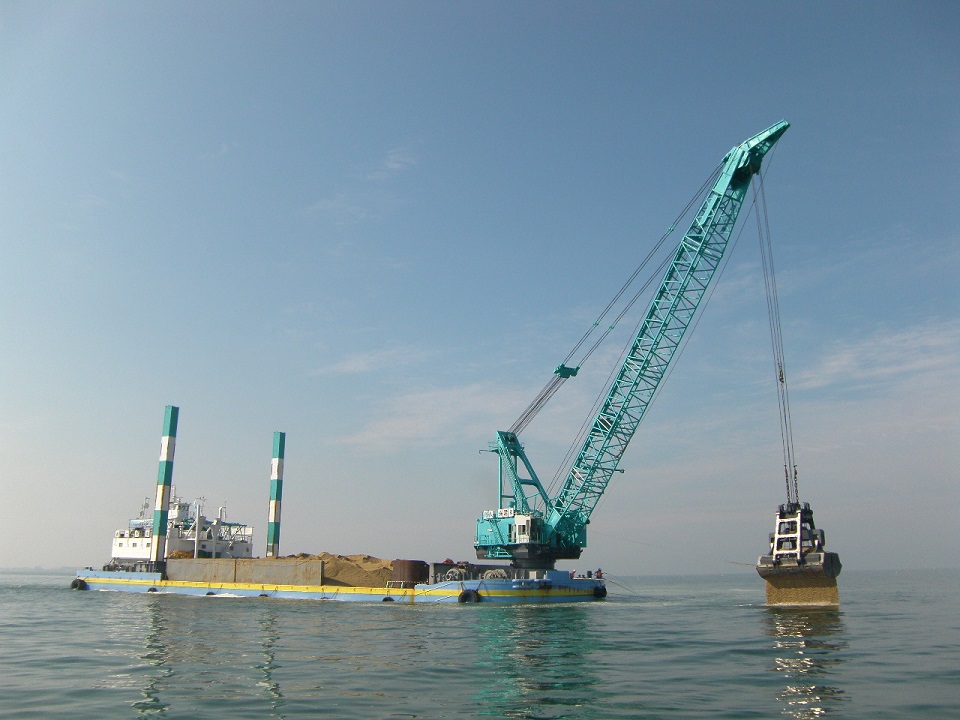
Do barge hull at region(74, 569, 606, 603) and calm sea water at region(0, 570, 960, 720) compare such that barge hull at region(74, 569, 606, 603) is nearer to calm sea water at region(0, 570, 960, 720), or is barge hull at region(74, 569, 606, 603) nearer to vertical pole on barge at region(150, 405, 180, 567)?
vertical pole on barge at region(150, 405, 180, 567)

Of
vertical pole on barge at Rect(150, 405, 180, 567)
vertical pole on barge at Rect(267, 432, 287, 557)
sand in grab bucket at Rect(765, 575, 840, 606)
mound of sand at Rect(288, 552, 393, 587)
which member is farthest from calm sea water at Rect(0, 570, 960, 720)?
vertical pole on barge at Rect(267, 432, 287, 557)

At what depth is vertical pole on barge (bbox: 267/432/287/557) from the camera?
3009 inches

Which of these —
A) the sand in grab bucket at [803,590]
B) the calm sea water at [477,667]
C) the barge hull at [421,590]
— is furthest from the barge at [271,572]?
the sand in grab bucket at [803,590]

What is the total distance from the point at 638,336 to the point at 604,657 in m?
35.8

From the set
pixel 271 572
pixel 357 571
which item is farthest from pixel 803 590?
pixel 271 572

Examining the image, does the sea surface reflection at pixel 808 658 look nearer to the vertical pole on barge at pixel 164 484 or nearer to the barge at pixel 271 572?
the barge at pixel 271 572

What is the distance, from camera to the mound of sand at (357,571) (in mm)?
58500

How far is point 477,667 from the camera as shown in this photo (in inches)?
945

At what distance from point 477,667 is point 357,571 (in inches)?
1483

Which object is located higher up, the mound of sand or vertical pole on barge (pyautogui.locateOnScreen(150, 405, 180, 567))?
vertical pole on barge (pyautogui.locateOnScreen(150, 405, 180, 567))

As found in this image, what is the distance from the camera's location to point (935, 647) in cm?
3027

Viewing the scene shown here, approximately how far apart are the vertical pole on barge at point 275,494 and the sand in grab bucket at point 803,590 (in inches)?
1987

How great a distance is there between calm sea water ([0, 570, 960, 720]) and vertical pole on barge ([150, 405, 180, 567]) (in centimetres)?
2807

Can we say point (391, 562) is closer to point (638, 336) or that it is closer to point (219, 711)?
point (638, 336)
